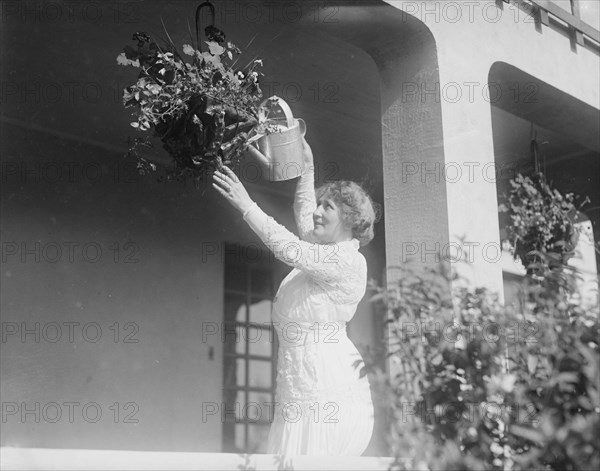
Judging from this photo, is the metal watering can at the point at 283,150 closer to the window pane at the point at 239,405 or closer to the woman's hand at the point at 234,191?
the woman's hand at the point at 234,191

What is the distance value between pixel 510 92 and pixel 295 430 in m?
2.31

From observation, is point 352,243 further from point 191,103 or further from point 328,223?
point 191,103

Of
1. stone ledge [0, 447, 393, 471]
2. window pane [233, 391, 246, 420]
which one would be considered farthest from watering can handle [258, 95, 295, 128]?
window pane [233, 391, 246, 420]

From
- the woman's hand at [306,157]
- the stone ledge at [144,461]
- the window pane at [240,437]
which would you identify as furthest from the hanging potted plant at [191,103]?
the window pane at [240,437]

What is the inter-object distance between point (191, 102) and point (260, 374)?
338cm

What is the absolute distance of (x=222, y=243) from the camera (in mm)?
5934

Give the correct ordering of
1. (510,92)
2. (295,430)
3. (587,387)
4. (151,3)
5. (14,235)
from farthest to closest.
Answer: (14,235), (510,92), (151,3), (295,430), (587,387)

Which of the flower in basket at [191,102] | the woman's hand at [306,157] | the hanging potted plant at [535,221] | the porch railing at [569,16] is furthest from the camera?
the hanging potted plant at [535,221]

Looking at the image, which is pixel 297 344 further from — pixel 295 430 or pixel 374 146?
pixel 374 146

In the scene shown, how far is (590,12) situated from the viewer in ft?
17.4

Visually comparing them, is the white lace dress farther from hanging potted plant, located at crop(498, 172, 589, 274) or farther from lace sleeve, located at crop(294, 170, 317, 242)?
hanging potted plant, located at crop(498, 172, 589, 274)

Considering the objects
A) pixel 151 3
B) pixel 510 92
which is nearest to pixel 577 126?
pixel 510 92

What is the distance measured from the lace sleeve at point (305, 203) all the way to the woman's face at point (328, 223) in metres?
0.14

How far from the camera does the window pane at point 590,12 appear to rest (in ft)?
17.2
